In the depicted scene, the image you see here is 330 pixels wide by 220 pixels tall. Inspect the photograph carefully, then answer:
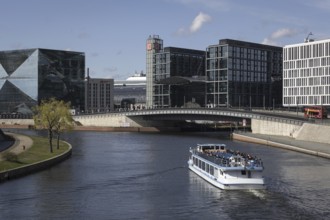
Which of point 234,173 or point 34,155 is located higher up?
point 234,173

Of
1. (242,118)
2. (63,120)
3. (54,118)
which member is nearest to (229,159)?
(54,118)

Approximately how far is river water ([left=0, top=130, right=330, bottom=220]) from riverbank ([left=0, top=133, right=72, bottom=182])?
130 centimetres

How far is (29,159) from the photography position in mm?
75375

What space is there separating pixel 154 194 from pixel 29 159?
26.9 meters

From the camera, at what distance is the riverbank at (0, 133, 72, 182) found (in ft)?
210

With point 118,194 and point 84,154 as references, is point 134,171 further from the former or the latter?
point 84,154

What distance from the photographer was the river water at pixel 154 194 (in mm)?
46406

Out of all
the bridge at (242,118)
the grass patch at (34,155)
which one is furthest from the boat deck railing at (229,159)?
the bridge at (242,118)

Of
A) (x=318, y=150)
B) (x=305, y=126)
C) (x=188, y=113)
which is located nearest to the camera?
(x=318, y=150)

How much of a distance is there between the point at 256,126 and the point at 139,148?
44046 millimetres

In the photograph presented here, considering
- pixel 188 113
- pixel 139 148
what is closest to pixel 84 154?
pixel 139 148

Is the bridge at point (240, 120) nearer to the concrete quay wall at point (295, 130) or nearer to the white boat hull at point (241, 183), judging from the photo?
the concrete quay wall at point (295, 130)

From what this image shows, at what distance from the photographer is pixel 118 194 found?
2160 inches

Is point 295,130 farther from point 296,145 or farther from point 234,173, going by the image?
point 234,173
